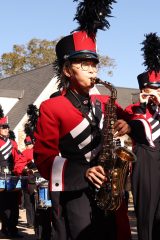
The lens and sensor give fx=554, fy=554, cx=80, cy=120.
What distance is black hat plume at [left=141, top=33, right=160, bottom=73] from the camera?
7.26 meters

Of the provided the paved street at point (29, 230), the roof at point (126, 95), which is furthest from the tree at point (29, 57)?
the paved street at point (29, 230)

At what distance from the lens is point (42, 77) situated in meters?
39.9

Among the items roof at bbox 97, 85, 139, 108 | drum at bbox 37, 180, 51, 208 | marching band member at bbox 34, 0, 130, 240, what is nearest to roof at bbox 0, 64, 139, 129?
roof at bbox 97, 85, 139, 108

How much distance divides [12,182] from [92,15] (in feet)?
21.7

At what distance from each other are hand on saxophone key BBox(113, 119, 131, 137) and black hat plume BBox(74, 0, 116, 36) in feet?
2.36

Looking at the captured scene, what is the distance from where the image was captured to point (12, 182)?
10.3 meters

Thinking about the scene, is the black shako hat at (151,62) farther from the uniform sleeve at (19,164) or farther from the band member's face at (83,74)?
the uniform sleeve at (19,164)

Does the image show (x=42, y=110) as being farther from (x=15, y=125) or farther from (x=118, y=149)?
(x=15, y=125)

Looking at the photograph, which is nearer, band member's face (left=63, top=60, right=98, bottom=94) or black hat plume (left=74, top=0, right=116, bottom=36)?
band member's face (left=63, top=60, right=98, bottom=94)

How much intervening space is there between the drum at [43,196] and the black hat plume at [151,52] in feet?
8.21

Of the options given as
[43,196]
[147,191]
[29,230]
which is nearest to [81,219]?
[147,191]

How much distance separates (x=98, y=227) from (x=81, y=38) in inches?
51.8

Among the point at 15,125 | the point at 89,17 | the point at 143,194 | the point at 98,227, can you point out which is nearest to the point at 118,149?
the point at 98,227

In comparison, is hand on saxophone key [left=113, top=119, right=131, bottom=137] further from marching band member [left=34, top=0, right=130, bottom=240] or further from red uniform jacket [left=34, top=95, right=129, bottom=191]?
red uniform jacket [left=34, top=95, right=129, bottom=191]
